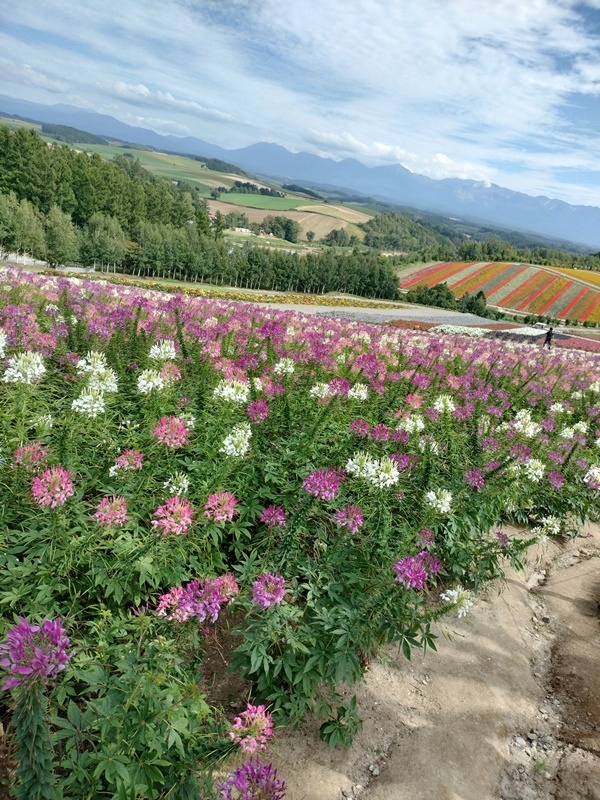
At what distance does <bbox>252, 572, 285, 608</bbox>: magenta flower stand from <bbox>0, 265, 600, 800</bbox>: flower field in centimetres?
1

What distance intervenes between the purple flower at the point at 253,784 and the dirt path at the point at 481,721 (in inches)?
68.6

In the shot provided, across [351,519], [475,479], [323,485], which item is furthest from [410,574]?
[475,479]

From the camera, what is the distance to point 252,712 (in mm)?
2451

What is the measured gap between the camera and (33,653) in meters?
1.77

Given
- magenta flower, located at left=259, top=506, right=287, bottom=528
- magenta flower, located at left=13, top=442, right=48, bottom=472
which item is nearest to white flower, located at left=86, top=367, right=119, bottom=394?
magenta flower, located at left=13, top=442, right=48, bottom=472

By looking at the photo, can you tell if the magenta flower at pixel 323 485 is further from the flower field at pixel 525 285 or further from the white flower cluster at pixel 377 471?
the flower field at pixel 525 285

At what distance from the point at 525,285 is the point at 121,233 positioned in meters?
70.5

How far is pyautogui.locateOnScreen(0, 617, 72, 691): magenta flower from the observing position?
172cm

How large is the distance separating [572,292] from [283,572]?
305 ft

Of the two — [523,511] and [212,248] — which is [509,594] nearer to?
[523,511]

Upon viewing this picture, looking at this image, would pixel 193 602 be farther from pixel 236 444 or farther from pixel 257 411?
pixel 257 411

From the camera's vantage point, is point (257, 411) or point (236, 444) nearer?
point (236, 444)

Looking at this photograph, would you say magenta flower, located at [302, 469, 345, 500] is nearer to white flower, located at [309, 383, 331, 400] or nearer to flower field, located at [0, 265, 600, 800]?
flower field, located at [0, 265, 600, 800]

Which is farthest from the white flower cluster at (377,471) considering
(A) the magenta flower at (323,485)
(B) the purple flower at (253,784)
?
(B) the purple flower at (253,784)
